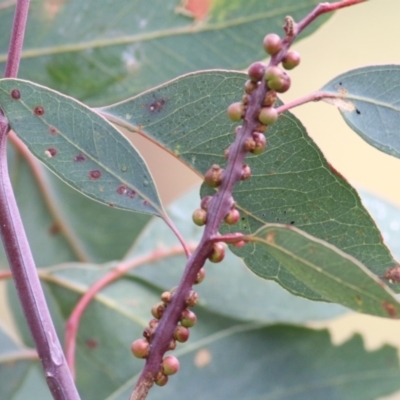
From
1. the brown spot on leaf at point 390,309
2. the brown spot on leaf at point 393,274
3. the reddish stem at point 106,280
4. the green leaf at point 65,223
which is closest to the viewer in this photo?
the brown spot on leaf at point 390,309

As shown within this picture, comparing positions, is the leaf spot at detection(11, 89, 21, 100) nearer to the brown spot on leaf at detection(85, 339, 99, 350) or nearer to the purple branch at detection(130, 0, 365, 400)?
the purple branch at detection(130, 0, 365, 400)

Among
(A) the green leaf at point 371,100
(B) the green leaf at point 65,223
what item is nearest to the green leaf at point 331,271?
(A) the green leaf at point 371,100

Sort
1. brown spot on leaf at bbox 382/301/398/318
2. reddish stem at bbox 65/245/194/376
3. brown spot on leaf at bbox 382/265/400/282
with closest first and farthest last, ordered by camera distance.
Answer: brown spot on leaf at bbox 382/301/398/318, brown spot on leaf at bbox 382/265/400/282, reddish stem at bbox 65/245/194/376

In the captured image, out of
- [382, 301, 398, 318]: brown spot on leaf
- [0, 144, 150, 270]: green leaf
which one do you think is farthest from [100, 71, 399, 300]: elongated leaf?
[0, 144, 150, 270]: green leaf

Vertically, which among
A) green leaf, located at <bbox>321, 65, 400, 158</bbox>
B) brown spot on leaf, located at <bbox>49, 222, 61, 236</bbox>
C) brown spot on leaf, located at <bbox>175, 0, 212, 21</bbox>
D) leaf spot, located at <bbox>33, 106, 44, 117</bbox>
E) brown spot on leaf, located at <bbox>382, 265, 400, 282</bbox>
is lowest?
brown spot on leaf, located at <bbox>382, 265, 400, 282</bbox>

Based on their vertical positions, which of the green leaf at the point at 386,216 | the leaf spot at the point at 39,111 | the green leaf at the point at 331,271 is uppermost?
the green leaf at the point at 386,216

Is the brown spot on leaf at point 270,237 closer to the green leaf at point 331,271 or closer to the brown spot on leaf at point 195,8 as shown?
the green leaf at point 331,271

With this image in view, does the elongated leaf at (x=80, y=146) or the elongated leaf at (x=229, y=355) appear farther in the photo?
the elongated leaf at (x=229, y=355)
